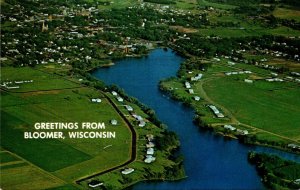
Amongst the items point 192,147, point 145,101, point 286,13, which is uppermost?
point 286,13

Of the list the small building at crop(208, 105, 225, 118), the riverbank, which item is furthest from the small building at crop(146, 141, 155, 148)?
the small building at crop(208, 105, 225, 118)

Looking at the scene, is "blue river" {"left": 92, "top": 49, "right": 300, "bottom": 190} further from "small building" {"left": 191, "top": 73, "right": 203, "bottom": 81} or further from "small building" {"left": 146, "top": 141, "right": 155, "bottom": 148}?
"small building" {"left": 191, "top": 73, "right": 203, "bottom": 81}

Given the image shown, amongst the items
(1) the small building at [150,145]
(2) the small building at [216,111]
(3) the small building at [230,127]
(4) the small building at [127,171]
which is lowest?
(3) the small building at [230,127]

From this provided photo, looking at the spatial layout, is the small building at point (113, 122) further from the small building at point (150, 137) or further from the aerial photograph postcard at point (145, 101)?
the small building at point (150, 137)

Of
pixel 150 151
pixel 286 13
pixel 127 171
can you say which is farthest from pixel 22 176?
pixel 286 13

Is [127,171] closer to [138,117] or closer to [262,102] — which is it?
[138,117]

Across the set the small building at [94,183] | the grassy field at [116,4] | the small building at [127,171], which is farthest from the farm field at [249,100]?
the grassy field at [116,4]

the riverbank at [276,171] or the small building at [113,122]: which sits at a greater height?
the small building at [113,122]
